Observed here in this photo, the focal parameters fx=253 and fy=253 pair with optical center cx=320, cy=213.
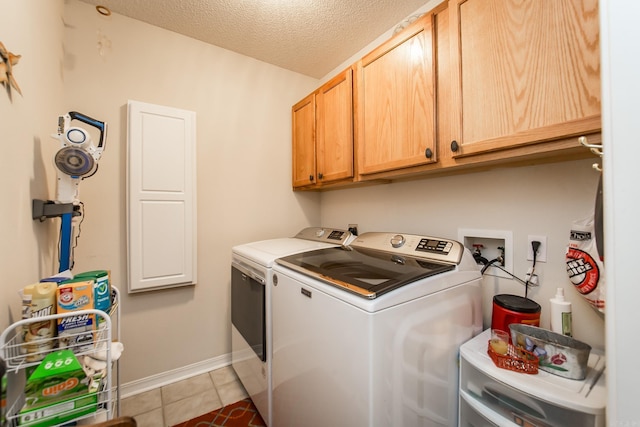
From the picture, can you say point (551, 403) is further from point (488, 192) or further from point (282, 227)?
point (282, 227)

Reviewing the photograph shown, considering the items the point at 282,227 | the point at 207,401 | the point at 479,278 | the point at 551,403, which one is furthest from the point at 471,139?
the point at 207,401

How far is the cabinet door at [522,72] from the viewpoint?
2.58 feet

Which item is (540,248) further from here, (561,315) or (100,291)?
(100,291)

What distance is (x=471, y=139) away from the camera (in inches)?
41.8

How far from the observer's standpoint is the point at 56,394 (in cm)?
66

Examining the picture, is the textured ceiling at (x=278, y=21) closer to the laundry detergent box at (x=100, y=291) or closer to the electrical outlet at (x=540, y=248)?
the electrical outlet at (x=540, y=248)

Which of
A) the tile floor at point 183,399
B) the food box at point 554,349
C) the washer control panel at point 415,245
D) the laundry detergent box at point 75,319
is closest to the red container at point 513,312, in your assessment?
the food box at point 554,349

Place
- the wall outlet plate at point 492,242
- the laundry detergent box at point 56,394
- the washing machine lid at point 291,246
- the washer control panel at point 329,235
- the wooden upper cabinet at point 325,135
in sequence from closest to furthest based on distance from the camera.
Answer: the laundry detergent box at point 56,394, the wall outlet plate at point 492,242, the washing machine lid at point 291,246, the wooden upper cabinet at point 325,135, the washer control panel at point 329,235

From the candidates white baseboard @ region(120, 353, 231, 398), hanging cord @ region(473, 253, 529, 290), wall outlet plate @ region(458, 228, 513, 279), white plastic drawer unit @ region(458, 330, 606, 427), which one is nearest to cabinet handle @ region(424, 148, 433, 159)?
wall outlet plate @ region(458, 228, 513, 279)

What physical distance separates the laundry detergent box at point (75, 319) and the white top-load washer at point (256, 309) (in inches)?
28.5

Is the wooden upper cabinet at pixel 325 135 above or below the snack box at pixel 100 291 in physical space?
above

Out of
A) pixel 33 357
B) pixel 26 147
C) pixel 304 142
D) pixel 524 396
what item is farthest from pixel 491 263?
pixel 26 147

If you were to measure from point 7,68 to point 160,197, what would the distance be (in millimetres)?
1012

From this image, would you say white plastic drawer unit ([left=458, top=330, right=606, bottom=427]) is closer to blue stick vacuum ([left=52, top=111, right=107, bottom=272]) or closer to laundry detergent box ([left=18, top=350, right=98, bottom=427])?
laundry detergent box ([left=18, top=350, right=98, bottom=427])
